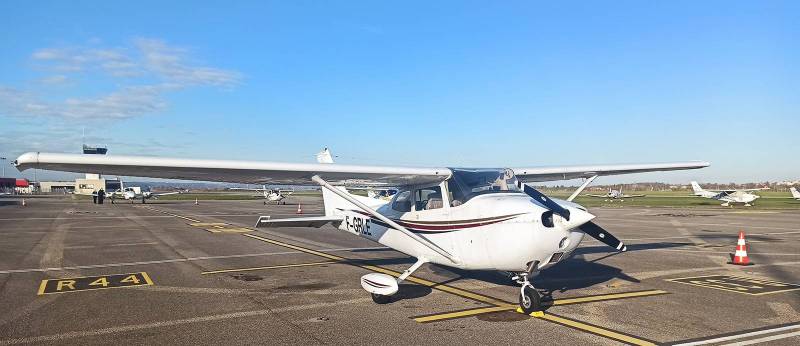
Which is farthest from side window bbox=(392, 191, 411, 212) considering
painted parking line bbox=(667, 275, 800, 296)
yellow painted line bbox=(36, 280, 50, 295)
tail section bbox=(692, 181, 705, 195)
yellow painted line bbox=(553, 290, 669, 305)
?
tail section bbox=(692, 181, 705, 195)

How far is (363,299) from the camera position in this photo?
7.92m

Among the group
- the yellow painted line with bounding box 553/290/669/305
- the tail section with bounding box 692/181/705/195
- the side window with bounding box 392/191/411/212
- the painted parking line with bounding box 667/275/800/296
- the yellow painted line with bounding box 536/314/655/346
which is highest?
the side window with bounding box 392/191/411/212

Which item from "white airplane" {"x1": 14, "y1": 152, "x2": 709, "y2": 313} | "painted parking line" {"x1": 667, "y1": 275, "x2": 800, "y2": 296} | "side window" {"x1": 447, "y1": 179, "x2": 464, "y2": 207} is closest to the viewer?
"white airplane" {"x1": 14, "y1": 152, "x2": 709, "y2": 313}

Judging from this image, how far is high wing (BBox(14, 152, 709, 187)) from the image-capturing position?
6.51 meters

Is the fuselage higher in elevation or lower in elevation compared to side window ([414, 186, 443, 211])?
lower

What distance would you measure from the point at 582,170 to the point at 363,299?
17.7 feet

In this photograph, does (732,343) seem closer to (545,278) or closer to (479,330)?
(479,330)

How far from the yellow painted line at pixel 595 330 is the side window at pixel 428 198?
2.50 meters

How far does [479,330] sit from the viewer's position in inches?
240

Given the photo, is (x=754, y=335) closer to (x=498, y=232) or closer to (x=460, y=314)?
(x=498, y=232)

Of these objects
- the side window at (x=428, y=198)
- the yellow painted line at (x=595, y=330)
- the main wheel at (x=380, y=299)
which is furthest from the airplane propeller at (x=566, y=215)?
the main wheel at (x=380, y=299)

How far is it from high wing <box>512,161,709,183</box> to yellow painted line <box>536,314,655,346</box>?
12.6 feet

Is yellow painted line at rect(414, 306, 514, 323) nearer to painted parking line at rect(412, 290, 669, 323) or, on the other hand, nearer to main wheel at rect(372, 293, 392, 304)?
painted parking line at rect(412, 290, 669, 323)

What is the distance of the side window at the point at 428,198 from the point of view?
27.6 feet
